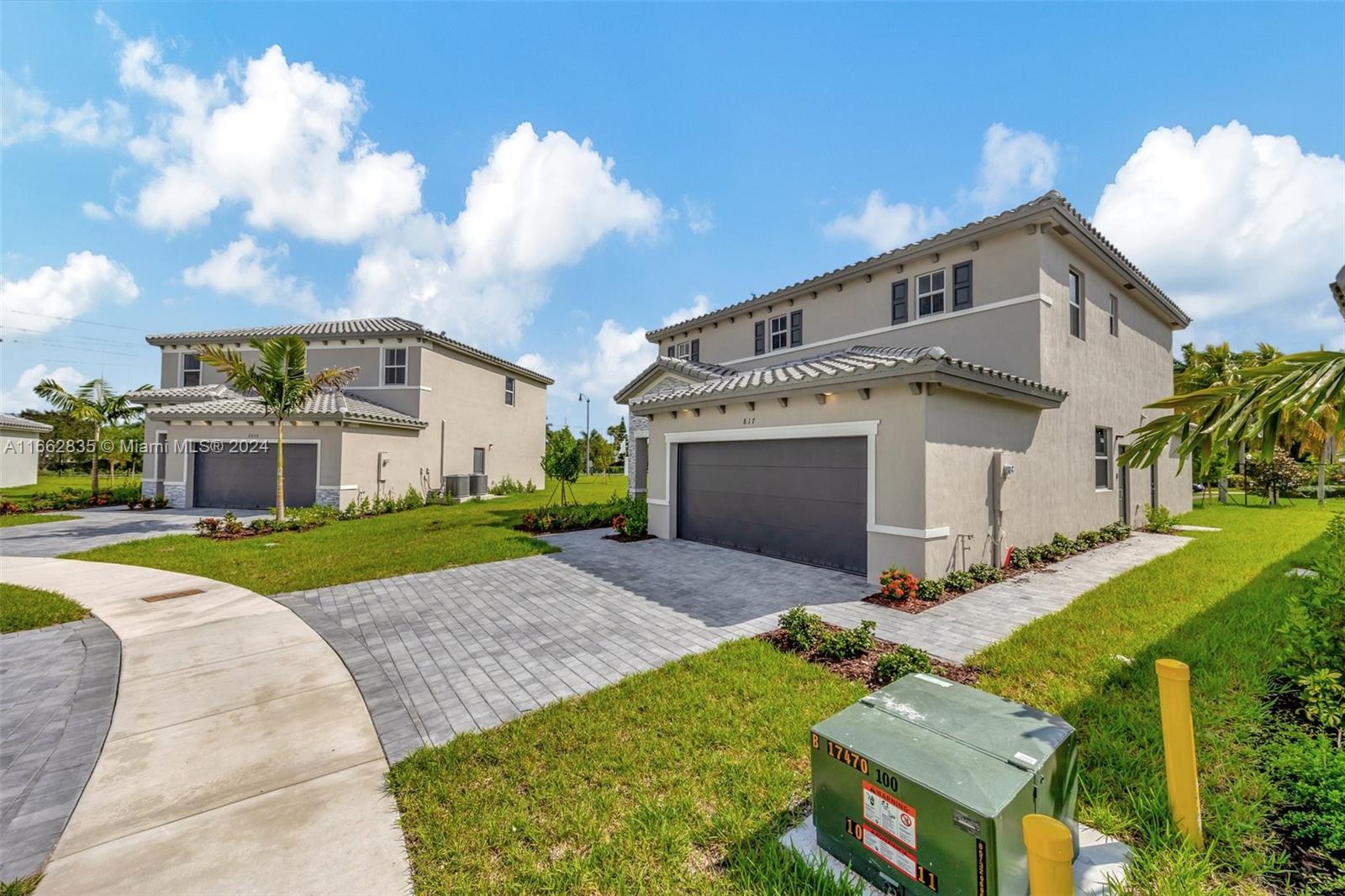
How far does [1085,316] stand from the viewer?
11555 millimetres

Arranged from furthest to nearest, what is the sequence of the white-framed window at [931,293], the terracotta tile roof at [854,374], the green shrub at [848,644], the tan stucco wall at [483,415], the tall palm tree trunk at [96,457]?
the tan stucco wall at [483,415] → the tall palm tree trunk at [96,457] → the white-framed window at [931,293] → the terracotta tile roof at [854,374] → the green shrub at [848,644]

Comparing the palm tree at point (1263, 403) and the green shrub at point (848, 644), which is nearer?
the palm tree at point (1263, 403)

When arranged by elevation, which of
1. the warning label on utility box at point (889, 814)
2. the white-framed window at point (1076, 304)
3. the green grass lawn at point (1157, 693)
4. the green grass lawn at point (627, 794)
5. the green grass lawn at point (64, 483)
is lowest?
the green grass lawn at point (627, 794)

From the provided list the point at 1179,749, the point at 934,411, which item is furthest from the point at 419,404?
the point at 1179,749

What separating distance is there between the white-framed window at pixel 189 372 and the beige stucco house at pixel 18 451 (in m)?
12.2

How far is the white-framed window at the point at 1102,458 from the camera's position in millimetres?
12445

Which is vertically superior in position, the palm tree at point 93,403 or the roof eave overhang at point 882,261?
the roof eave overhang at point 882,261

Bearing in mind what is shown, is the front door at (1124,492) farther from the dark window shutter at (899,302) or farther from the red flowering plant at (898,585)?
the red flowering plant at (898,585)

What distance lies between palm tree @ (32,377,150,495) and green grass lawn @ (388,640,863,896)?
26.5 m

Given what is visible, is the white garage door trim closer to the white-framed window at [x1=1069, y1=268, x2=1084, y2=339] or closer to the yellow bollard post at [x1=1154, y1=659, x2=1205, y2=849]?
the yellow bollard post at [x1=1154, y1=659, x2=1205, y2=849]

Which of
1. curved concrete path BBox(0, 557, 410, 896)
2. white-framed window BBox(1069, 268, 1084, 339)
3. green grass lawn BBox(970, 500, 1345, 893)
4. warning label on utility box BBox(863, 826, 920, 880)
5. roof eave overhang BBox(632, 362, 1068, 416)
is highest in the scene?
white-framed window BBox(1069, 268, 1084, 339)

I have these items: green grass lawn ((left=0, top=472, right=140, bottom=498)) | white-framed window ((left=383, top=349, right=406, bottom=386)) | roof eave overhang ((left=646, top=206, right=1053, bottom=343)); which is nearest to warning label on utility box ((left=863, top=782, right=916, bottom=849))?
roof eave overhang ((left=646, top=206, right=1053, bottom=343))

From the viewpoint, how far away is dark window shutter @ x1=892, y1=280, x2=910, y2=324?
12.0m

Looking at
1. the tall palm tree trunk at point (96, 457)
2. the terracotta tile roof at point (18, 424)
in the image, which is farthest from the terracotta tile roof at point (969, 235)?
the terracotta tile roof at point (18, 424)
